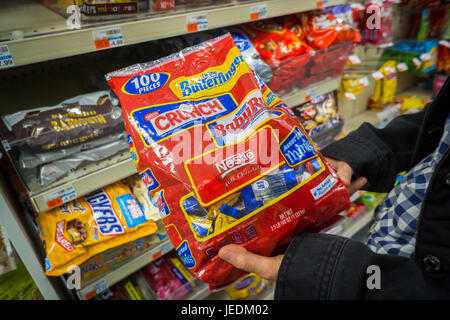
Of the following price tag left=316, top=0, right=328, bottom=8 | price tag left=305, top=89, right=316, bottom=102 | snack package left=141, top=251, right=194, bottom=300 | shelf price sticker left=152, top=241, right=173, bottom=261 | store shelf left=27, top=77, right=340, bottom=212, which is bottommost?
snack package left=141, top=251, right=194, bottom=300

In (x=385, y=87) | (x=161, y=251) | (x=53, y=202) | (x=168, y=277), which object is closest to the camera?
(x=53, y=202)

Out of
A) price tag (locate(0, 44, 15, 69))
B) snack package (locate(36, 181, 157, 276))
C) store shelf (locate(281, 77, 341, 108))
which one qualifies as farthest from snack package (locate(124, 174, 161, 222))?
store shelf (locate(281, 77, 341, 108))

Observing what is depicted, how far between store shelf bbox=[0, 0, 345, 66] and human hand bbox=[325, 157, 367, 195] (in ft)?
1.97

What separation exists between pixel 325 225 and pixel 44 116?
880 millimetres

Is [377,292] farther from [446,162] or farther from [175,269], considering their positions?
[175,269]

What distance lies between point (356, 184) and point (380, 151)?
13 centimetres

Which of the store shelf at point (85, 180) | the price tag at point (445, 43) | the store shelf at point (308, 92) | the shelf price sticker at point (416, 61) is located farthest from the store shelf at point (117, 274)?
the price tag at point (445, 43)

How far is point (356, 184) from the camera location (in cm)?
85

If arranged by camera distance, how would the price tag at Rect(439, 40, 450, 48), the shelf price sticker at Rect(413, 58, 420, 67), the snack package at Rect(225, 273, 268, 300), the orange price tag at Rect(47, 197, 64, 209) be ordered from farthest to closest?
the shelf price sticker at Rect(413, 58, 420, 67) → the price tag at Rect(439, 40, 450, 48) → the snack package at Rect(225, 273, 268, 300) → the orange price tag at Rect(47, 197, 64, 209)

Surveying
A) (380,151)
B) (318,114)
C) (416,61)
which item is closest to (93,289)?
(380,151)

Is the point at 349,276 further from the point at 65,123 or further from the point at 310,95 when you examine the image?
the point at 310,95

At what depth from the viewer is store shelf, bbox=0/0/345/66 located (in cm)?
65

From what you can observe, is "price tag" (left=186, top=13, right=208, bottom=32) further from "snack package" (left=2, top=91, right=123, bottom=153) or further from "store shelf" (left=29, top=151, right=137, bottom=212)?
"store shelf" (left=29, top=151, right=137, bottom=212)
